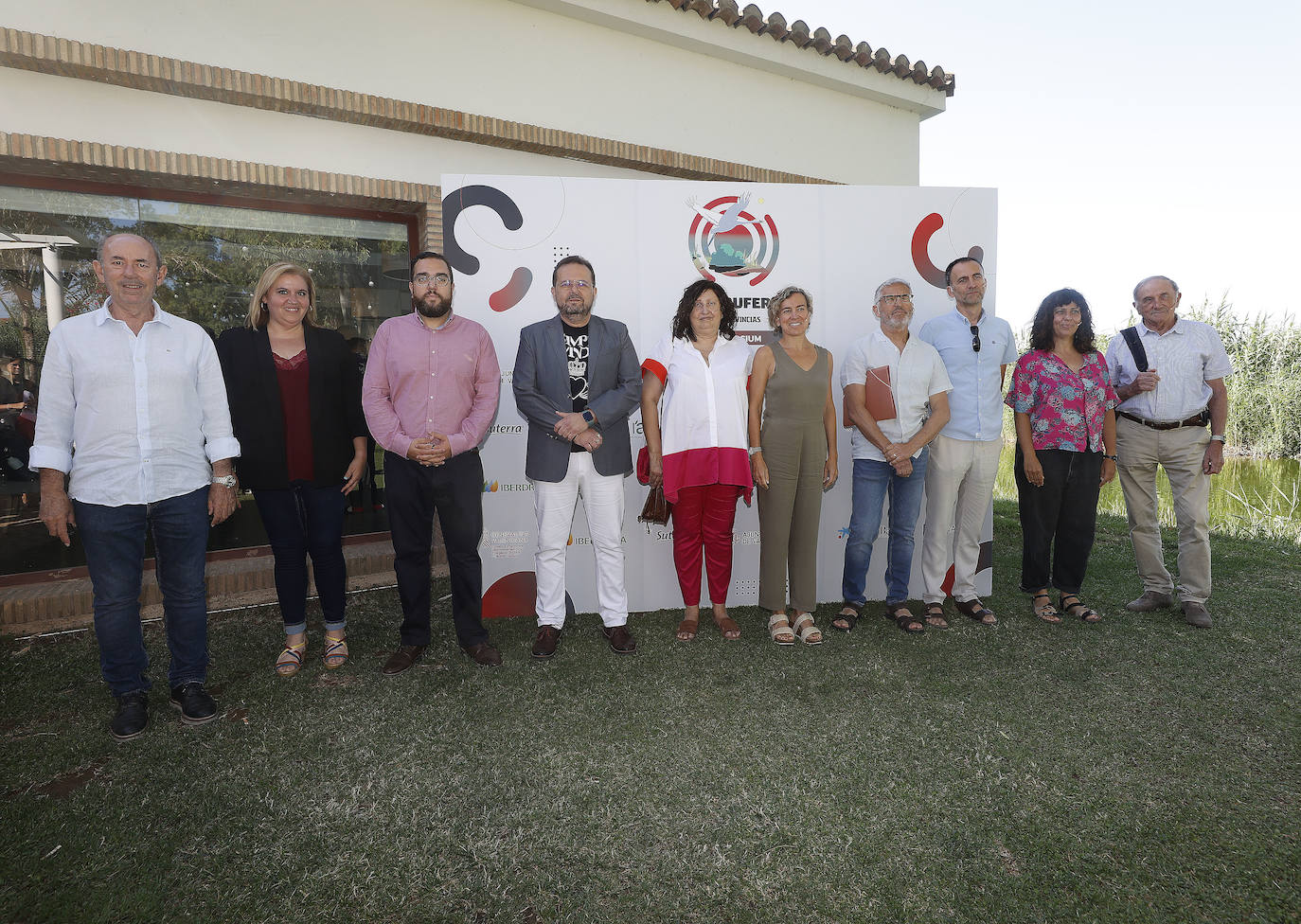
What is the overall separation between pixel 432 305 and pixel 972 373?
301 cm

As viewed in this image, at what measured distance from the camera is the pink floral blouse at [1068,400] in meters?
3.78

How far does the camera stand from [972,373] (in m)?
3.80

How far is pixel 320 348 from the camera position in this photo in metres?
3.13

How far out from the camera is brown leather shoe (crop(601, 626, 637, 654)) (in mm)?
3447

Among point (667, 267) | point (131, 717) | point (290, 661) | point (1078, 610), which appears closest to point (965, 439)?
point (1078, 610)

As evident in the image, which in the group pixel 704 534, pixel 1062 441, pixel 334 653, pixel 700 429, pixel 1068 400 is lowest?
pixel 334 653

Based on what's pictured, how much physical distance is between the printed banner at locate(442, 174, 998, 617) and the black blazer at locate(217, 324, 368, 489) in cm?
95

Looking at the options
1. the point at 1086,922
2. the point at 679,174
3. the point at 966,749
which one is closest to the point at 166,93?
the point at 679,174

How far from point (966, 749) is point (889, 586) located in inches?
60.1

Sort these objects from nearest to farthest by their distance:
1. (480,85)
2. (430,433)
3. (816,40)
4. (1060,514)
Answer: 1. (430,433)
2. (1060,514)
3. (480,85)
4. (816,40)

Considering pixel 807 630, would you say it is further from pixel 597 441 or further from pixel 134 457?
pixel 134 457

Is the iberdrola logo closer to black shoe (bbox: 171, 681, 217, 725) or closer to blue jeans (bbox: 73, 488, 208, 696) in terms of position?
blue jeans (bbox: 73, 488, 208, 696)

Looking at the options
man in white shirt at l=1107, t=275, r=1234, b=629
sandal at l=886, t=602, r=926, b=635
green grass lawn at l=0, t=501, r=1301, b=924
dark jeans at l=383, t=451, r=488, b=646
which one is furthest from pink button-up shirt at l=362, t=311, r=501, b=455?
man in white shirt at l=1107, t=275, r=1234, b=629

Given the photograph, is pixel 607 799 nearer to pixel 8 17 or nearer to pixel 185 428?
pixel 185 428
